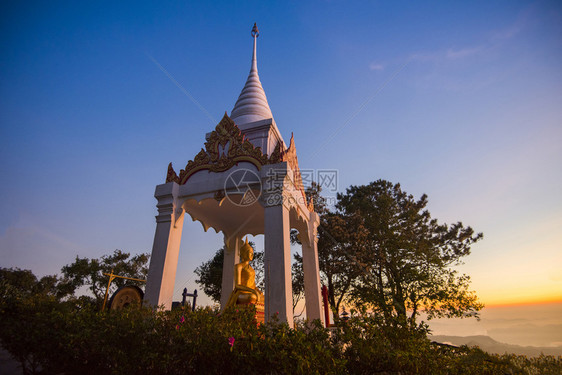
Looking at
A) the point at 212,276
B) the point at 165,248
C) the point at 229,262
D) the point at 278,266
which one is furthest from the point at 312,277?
the point at 212,276

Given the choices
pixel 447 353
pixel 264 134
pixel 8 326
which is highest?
pixel 264 134

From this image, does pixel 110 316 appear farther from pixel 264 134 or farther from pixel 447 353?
pixel 264 134

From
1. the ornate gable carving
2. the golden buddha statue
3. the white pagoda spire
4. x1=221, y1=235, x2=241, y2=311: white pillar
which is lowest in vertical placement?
the golden buddha statue

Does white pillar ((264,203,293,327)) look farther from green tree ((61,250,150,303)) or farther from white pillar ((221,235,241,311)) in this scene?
green tree ((61,250,150,303))

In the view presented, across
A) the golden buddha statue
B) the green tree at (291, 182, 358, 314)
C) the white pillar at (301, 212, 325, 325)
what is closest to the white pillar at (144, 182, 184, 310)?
the golden buddha statue

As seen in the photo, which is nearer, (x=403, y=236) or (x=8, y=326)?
(x=8, y=326)

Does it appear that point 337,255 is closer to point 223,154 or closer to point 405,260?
point 405,260

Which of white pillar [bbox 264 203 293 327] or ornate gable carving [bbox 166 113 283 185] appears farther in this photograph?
ornate gable carving [bbox 166 113 283 185]

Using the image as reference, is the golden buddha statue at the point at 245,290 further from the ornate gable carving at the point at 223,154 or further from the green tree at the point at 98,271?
the green tree at the point at 98,271

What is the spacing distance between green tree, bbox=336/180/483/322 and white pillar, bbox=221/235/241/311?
8.28 meters

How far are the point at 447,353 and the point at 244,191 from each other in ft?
19.4

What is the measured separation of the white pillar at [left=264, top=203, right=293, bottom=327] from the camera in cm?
664

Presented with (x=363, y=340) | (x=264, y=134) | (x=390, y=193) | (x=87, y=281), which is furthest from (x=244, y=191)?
(x=87, y=281)

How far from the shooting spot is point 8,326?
5.14m
